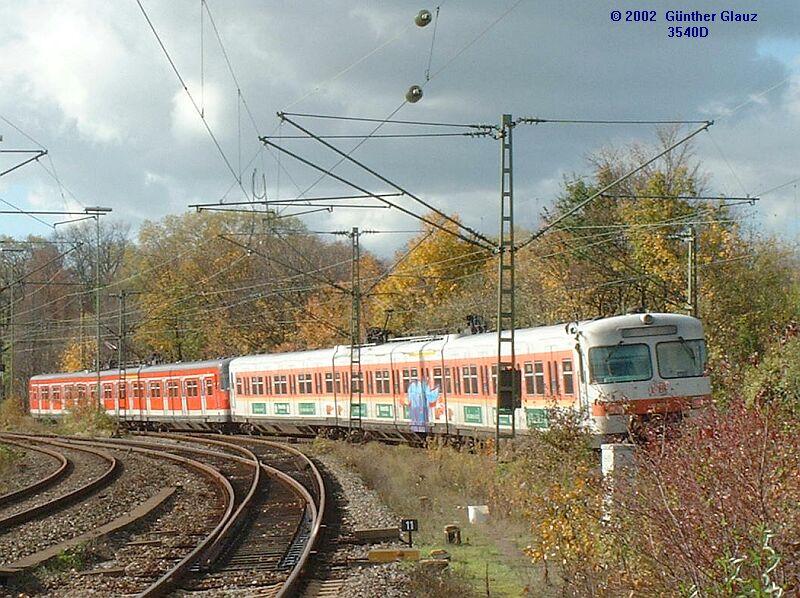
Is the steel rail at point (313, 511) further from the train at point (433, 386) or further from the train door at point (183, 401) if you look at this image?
the train door at point (183, 401)

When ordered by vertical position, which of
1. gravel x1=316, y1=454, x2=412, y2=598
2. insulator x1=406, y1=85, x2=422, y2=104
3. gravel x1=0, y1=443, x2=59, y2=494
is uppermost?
insulator x1=406, y1=85, x2=422, y2=104

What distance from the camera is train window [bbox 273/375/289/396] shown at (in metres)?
38.4

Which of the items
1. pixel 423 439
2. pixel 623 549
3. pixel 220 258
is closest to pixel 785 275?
pixel 423 439

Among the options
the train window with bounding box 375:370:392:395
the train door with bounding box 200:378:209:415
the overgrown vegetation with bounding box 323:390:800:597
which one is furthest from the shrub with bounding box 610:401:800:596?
the train door with bounding box 200:378:209:415

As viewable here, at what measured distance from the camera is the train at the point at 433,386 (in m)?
21.0

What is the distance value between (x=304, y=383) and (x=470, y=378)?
11.7 m

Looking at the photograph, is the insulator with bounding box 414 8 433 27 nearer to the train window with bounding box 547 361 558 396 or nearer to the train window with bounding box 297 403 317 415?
the train window with bounding box 547 361 558 396

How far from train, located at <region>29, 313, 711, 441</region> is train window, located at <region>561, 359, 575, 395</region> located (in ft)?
0.12

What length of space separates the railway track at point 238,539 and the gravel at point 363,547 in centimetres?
44

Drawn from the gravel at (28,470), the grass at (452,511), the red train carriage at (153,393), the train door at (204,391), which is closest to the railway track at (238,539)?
the grass at (452,511)

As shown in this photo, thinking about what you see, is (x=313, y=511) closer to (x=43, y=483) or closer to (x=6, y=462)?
(x=43, y=483)

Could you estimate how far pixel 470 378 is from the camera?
87.1ft

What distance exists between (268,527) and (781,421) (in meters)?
8.30

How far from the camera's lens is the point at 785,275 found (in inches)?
1481
